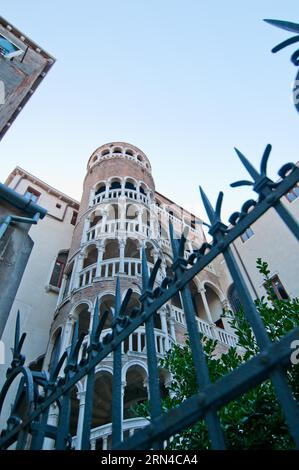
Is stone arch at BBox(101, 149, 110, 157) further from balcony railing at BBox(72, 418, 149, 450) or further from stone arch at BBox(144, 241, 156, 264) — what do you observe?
balcony railing at BBox(72, 418, 149, 450)

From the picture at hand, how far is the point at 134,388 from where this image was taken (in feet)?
40.9

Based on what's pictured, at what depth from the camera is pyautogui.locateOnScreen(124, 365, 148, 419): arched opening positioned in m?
10.8

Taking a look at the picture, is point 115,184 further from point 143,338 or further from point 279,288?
point 143,338

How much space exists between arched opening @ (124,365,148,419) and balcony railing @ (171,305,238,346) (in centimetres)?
332

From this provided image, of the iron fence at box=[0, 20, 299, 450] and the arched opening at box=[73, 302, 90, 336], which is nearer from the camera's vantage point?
the iron fence at box=[0, 20, 299, 450]

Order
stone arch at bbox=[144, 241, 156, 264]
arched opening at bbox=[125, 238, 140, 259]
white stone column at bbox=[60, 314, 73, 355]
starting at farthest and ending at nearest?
arched opening at bbox=[125, 238, 140, 259] → stone arch at bbox=[144, 241, 156, 264] → white stone column at bbox=[60, 314, 73, 355]

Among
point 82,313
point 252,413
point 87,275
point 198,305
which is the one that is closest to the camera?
point 252,413

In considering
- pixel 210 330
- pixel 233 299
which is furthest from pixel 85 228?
pixel 233 299

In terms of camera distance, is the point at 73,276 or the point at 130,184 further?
the point at 130,184

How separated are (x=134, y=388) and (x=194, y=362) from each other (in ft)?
39.4

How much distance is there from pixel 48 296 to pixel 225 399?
649 inches

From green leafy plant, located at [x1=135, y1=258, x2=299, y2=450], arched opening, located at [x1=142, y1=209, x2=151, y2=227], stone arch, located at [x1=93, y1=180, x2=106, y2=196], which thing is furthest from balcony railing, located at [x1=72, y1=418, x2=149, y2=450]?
stone arch, located at [x1=93, y1=180, x2=106, y2=196]
